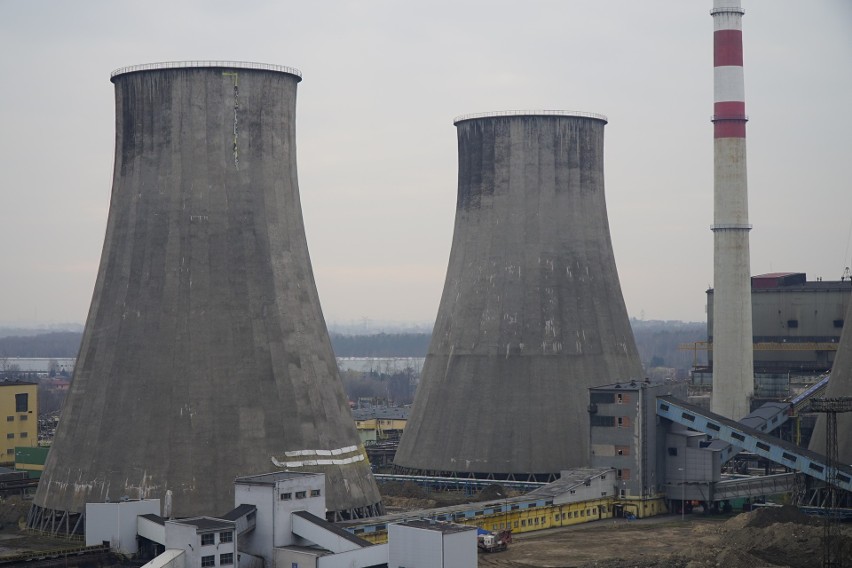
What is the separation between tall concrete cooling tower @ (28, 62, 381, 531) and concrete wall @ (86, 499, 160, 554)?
1.39 metres

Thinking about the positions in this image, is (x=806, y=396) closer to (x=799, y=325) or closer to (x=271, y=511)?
(x=799, y=325)

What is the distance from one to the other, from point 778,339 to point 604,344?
1505 centimetres

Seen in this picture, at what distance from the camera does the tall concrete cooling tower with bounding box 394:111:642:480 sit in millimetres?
44031

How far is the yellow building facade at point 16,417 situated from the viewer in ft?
180

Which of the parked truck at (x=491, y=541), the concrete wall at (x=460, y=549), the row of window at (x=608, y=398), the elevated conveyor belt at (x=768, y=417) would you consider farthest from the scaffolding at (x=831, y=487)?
the concrete wall at (x=460, y=549)

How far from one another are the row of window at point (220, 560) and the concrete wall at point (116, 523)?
3283 millimetres

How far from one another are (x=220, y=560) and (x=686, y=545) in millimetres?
11843

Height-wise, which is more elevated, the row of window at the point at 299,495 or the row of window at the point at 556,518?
the row of window at the point at 299,495

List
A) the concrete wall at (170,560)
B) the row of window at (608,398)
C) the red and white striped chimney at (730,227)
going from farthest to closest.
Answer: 1. the red and white striped chimney at (730,227)
2. the row of window at (608,398)
3. the concrete wall at (170,560)

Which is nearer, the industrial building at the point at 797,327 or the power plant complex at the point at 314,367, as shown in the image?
the power plant complex at the point at 314,367

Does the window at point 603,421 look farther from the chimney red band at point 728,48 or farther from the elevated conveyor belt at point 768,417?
the chimney red band at point 728,48

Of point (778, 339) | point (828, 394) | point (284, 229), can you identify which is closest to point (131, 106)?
point (284, 229)

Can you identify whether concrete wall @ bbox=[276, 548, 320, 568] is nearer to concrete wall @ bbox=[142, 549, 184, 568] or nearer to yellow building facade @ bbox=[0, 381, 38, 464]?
concrete wall @ bbox=[142, 549, 184, 568]

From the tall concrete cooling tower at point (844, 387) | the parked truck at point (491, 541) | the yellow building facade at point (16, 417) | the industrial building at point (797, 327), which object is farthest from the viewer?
the industrial building at point (797, 327)
